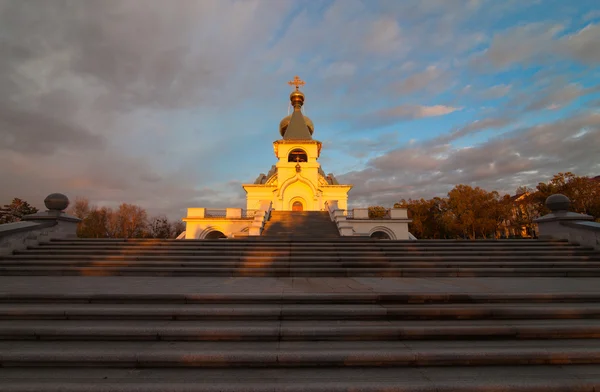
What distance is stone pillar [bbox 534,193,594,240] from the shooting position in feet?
33.6

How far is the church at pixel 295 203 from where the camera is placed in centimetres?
2495

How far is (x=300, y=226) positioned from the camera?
17.8m

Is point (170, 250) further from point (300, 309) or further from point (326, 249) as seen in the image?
point (300, 309)

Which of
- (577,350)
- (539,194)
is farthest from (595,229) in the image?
(539,194)

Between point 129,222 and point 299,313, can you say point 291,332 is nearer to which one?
point 299,313

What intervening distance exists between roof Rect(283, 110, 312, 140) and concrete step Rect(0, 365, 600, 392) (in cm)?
3202

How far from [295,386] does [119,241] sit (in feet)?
33.5

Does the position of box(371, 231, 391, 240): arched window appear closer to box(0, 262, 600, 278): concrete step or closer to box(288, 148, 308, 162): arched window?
box(288, 148, 308, 162): arched window

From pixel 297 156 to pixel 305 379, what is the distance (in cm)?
3164

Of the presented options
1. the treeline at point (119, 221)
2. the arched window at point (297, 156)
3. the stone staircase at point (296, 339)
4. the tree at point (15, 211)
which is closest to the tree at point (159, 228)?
the treeline at point (119, 221)

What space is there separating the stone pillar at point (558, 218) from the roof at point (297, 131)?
85.4 feet

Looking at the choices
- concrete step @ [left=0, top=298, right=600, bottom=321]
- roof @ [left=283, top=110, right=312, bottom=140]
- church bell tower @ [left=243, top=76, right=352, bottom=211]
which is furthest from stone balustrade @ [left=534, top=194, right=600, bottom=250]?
roof @ [left=283, top=110, right=312, bottom=140]

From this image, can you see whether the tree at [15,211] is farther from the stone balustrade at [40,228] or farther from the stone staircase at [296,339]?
the stone staircase at [296,339]

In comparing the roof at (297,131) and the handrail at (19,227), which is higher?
the roof at (297,131)
